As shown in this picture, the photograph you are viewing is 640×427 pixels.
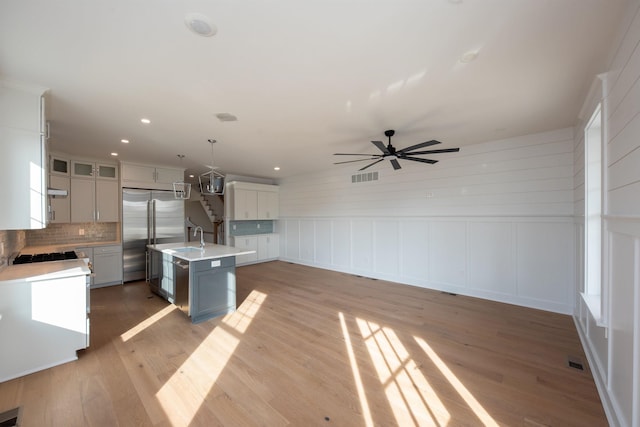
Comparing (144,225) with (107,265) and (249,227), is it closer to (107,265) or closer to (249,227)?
(107,265)

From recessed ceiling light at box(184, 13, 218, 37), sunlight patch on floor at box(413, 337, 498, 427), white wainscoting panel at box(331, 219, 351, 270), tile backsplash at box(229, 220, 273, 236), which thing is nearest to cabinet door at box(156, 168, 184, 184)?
tile backsplash at box(229, 220, 273, 236)

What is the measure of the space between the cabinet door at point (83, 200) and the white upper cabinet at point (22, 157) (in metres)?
3.22

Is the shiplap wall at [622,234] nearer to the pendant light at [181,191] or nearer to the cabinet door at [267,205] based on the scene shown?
the pendant light at [181,191]

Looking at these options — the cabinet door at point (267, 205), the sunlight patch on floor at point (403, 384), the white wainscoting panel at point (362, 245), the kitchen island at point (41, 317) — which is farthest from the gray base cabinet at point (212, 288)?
the cabinet door at point (267, 205)

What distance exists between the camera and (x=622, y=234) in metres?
1.67

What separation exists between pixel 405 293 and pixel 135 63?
493 centimetres

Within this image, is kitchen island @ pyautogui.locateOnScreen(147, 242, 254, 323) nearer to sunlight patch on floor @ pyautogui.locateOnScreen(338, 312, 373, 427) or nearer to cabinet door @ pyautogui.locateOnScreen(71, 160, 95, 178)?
sunlight patch on floor @ pyautogui.locateOnScreen(338, 312, 373, 427)

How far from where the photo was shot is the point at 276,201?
827 centimetres

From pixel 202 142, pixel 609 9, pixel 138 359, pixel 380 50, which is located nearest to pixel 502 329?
pixel 609 9

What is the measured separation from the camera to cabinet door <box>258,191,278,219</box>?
7.81m

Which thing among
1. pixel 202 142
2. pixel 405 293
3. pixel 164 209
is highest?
pixel 202 142

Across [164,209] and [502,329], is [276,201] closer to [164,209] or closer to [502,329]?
[164,209]

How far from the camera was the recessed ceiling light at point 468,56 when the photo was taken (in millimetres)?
1991

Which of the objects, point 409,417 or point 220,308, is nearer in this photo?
point 409,417
